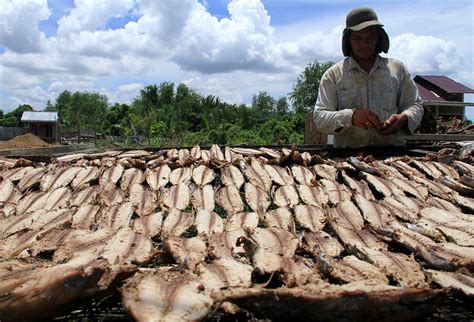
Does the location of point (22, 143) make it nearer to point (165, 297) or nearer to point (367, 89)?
point (367, 89)

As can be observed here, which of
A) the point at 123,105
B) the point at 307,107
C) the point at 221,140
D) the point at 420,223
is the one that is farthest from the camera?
the point at 123,105

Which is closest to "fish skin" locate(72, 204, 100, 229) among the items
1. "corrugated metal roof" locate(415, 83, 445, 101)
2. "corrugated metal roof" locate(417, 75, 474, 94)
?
"corrugated metal roof" locate(415, 83, 445, 101)

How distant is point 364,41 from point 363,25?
0.37 m

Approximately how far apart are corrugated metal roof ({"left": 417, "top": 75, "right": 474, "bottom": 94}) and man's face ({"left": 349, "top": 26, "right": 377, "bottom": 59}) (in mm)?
22300

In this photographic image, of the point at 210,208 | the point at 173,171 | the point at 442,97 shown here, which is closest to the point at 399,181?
the point at 210,208

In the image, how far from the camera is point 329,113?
664 cm

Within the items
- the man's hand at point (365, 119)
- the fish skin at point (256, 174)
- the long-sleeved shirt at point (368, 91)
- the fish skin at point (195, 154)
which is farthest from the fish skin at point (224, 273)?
the long-sleeved shirt at point (368, 91)

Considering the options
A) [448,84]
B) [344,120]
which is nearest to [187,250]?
[344,120]

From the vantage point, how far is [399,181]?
5.53 m

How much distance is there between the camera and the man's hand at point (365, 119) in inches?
243

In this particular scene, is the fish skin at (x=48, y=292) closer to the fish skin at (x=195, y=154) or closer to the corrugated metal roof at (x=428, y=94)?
the fish skin at (x=195, y=154)

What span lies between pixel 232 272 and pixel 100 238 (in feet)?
4.18

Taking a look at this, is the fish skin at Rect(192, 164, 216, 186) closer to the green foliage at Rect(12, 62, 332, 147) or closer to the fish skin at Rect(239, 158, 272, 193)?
the fish skin at Rect(239, 158, 272, 193)

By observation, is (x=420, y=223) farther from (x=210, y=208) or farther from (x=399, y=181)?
(x=210, y=208)
